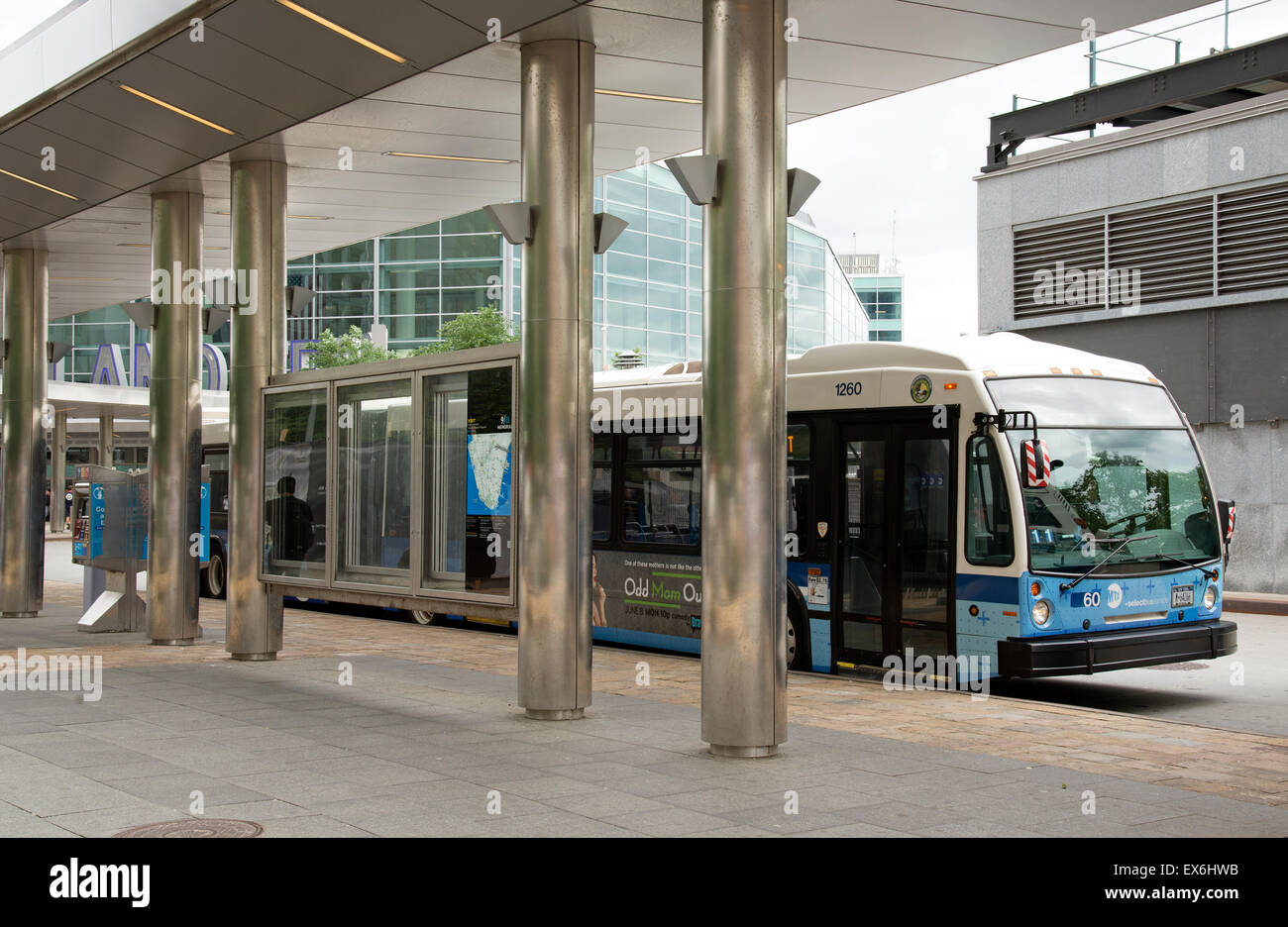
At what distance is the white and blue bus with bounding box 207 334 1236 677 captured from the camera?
11.0 m

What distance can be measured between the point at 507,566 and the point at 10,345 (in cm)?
1211

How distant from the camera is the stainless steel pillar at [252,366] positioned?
42.8 ft

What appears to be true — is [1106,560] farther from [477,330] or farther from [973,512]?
[477,330]

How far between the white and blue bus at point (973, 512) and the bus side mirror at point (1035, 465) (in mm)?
16

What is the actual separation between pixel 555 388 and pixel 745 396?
1.80 meters

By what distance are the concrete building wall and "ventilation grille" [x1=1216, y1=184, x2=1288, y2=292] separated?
0.13m

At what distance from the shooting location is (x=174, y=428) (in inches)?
567

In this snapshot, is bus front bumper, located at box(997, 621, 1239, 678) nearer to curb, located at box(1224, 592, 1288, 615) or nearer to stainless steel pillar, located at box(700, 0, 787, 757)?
stainless steel pillar, located at box(700, 0, 787, 757)

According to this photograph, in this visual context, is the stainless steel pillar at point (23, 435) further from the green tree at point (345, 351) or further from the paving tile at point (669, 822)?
the green tree at point (345, 351)

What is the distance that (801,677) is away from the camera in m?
12.2

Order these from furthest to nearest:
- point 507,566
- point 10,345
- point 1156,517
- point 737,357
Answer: point 10,345 < point 1156,517 < point 507,566 < point 737,357

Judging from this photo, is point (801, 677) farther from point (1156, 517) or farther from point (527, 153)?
point (527, 153)
